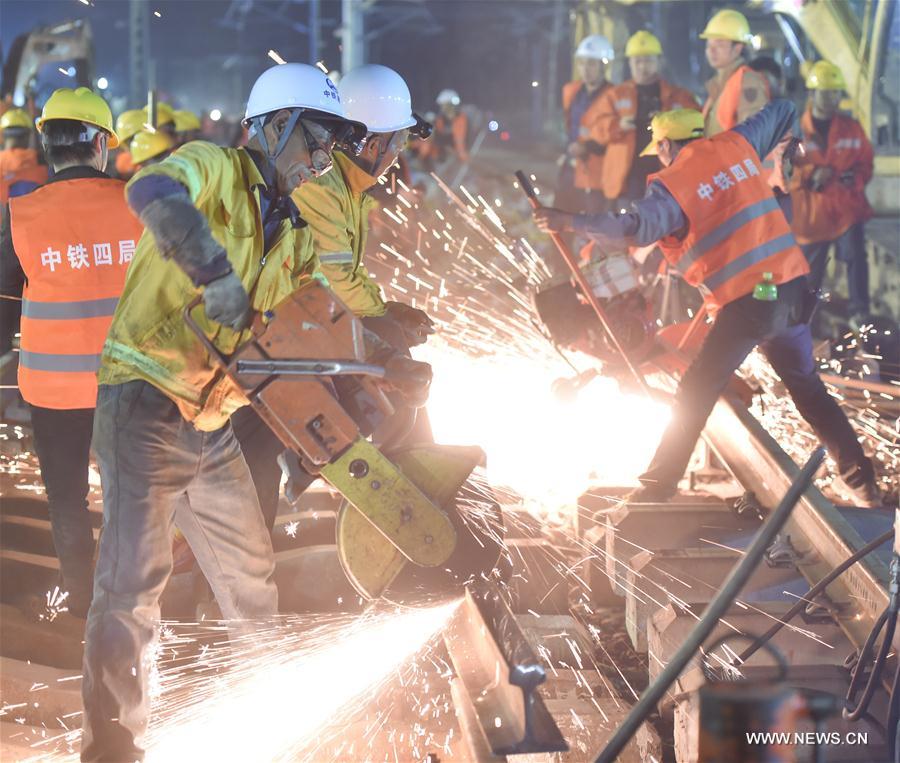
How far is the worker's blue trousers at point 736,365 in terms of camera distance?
4918 millimetres

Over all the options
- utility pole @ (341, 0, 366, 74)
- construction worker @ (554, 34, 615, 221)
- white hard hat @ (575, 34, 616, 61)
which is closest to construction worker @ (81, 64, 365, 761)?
construction worker @ (554, 34, 615, 221)

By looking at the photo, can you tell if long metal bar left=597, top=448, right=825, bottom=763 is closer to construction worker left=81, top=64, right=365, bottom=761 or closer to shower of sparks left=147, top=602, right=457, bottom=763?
construction worker left=81, top=64, right=365, bottom=761

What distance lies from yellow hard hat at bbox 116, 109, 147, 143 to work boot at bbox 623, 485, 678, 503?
606 cm

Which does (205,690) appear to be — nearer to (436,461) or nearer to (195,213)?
(436,461)

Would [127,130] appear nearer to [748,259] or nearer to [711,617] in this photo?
[748,259]

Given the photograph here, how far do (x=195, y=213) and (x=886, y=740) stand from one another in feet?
7.54

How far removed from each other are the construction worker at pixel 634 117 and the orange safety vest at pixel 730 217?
415cm

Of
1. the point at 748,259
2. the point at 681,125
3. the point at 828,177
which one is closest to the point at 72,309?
the point at 748,259

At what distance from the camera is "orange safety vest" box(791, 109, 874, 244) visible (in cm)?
909

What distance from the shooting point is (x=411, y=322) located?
15.3ft

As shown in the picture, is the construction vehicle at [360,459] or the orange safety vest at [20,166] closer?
the construction vehicle at [360,459]

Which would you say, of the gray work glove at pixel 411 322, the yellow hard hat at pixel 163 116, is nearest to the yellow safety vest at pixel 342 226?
the gray work glove at pixel 411 322

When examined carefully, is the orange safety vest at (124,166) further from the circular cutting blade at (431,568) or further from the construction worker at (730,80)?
the circular cutting blade at (431,568)

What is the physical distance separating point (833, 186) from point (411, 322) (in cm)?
581
